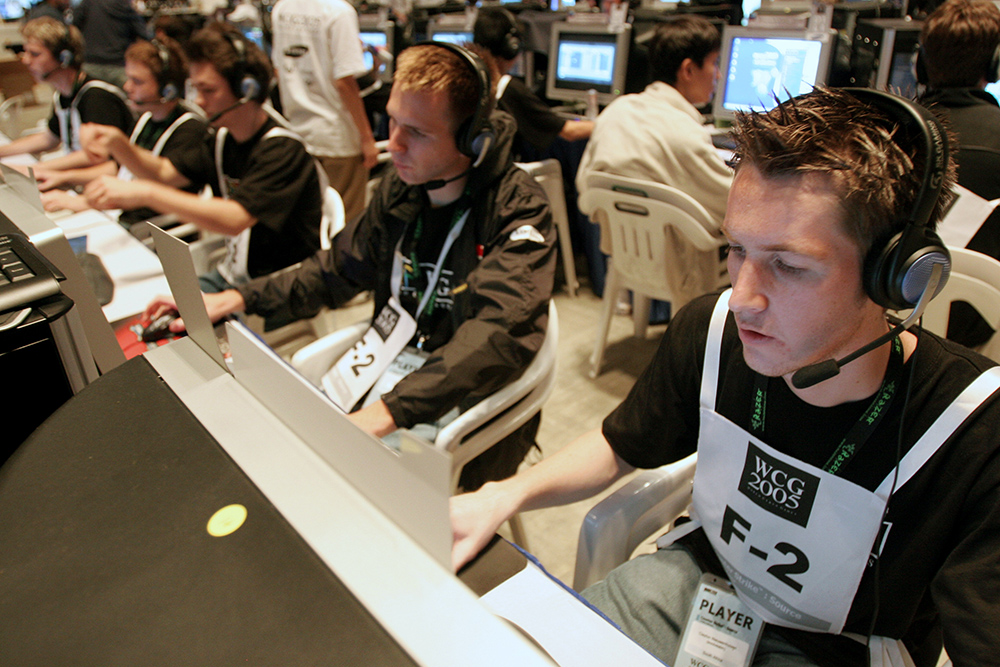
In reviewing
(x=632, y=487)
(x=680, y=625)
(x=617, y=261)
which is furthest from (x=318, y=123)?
(x=680, y=625)

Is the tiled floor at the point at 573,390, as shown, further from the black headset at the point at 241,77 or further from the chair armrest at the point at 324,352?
the black headset at the point at 241,77

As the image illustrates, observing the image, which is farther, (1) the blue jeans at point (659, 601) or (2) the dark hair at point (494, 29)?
(2) the dark hair at point (494, 29)

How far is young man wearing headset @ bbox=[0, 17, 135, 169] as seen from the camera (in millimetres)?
2949

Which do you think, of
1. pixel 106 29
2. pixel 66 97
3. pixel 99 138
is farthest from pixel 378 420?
pixel 106 29

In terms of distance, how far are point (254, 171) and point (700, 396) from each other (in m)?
1.56

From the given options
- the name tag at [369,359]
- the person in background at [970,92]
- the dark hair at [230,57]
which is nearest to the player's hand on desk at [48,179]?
the dark hair at [230,57]

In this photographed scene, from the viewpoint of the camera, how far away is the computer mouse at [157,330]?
4.19 feet

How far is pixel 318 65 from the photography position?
3025 mm

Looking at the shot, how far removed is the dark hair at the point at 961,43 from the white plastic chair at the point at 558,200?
4.76 ft

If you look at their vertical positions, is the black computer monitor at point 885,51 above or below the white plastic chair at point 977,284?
above

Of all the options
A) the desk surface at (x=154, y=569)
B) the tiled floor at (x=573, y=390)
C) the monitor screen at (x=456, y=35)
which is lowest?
the tiled floor at (x=573, y=390)

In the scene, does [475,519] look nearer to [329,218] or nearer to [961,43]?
[329,218]

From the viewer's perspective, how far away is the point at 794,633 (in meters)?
0.85

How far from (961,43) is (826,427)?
1.70 metres
